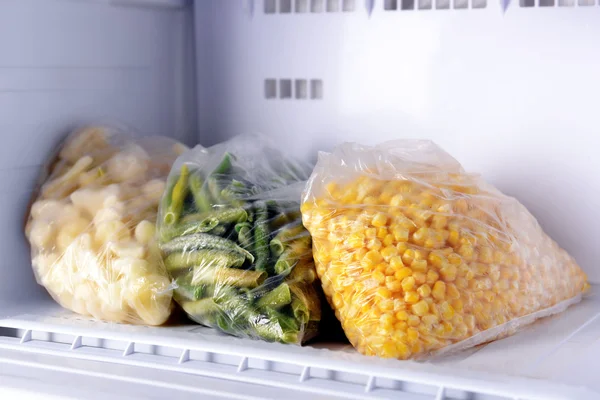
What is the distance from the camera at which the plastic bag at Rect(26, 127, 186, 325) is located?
3.37ft

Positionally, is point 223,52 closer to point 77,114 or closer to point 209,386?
point 77,114

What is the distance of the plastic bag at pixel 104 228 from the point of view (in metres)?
1.03

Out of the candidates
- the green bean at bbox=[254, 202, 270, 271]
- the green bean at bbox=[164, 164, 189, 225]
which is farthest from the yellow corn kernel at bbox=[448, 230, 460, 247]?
the green bean at bbox=[164, 164, 189, 225]

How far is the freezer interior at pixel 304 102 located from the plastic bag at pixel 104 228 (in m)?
0.03

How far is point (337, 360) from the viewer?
857mm

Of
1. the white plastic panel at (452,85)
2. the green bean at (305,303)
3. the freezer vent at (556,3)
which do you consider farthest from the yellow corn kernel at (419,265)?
the freezer vent at (556,3)

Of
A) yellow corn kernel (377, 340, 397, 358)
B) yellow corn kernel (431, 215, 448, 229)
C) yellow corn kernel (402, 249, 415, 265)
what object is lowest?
yellow corn kernel (377, 340, 397, 358)

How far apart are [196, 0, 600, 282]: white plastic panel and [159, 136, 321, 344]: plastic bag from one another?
247mm

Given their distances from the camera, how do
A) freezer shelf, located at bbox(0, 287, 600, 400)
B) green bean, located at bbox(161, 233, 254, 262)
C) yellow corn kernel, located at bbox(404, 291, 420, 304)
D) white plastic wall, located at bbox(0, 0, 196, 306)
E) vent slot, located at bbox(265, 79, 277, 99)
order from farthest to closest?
1. vent slot, located at bbox(265, 79, 277, 99)
2. white plastic wall, located at bbox(0, 0, 196, 306)
3. green bean, located at bbox(161, 233, 254, 262)
4. yellow corn kernel, located at bbox(404, 291, 420, 304)
5. freezer shelf, located at bbox(0, 287, 600, 400)

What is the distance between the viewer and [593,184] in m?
1.18

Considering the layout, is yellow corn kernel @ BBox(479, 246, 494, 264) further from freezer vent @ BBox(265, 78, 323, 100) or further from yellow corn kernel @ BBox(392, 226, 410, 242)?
Result: freezer vent @ BBox(265, 78, 323, 100)

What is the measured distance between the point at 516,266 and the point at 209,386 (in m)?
0.39

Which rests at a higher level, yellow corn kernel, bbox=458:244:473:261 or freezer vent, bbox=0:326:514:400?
yellow corn kernel, bbox=458:244:473:261

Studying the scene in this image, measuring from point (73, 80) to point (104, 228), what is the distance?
27 cm
